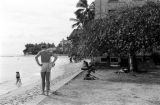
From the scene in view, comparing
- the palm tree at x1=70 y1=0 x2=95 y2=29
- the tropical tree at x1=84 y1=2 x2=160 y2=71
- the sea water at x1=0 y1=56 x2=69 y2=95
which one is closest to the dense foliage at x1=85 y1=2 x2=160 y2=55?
the tropical tree at x1=84 y1=2 x2=160 y2=71

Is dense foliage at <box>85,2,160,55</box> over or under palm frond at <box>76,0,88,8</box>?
under

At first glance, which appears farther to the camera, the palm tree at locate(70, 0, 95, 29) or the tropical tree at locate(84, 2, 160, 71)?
the palm tree at locate(70, 0, 95, 29)

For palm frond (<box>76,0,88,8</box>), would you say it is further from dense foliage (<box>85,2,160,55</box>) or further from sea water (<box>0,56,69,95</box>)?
dense foliage (<box>85,2,160,55</box>)

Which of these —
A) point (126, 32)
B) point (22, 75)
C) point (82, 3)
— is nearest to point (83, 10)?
point (82, 3)

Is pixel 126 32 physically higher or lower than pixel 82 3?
lower

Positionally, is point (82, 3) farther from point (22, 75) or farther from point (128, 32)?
point (128, 32)

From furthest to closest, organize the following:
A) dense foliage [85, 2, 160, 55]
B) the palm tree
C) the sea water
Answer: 1. the palm tree
2. the sea water
3. dense foliage [85, 2, 160, 55]

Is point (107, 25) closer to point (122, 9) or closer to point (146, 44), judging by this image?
point (122, 9)

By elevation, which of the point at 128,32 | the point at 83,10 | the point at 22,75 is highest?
the point at 83,10

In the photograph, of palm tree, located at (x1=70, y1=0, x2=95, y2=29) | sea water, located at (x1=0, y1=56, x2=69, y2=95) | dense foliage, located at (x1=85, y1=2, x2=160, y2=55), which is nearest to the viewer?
dense foliage, located at (x1=85, y1=2, x2=160, y2=55)

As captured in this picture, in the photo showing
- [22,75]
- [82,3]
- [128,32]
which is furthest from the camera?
[82,3]

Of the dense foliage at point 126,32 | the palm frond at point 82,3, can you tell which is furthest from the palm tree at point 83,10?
the dense foliage at point 126,32

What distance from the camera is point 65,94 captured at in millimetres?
9570

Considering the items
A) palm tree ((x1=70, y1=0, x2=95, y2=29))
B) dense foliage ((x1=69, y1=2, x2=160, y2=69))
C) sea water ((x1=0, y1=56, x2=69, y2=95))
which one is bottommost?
sea water ((x1=0, y1=56, x2=69, y2=95))
